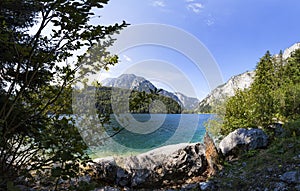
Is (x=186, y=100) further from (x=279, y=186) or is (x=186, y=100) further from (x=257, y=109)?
(x=257, y=109)

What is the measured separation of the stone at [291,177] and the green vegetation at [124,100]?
9.37ft

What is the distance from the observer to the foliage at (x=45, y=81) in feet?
5.21

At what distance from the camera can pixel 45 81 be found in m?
2.84

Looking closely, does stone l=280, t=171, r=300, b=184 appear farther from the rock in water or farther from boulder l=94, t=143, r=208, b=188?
boulder l=94, t=143, r=208, b=188

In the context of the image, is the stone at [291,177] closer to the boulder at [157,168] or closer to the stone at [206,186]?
the stone at [206,186]

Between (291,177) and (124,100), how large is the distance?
3.35 m

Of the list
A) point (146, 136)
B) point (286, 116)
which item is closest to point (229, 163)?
point (286, 116)

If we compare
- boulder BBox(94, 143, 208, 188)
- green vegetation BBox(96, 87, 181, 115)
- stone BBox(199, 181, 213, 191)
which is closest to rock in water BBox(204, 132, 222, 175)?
boulder BBox(94, 143, 208, 188)

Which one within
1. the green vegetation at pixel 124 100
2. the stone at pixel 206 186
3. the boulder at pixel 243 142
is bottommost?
the stone at pixel 206 186

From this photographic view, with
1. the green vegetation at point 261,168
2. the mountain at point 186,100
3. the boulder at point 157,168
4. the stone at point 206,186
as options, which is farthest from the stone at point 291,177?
the mountain at point 186,100

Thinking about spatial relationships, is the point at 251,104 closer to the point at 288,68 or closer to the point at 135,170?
the point at 135,170

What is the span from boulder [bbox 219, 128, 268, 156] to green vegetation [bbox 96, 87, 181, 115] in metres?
4.34

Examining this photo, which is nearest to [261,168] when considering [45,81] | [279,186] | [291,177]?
[291,177]

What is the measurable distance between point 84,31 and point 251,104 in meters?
7.74
